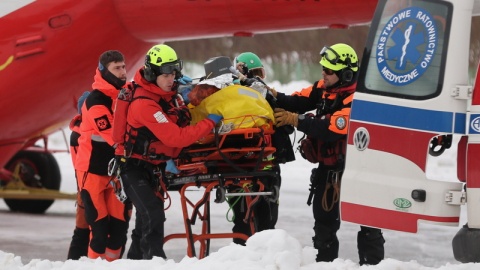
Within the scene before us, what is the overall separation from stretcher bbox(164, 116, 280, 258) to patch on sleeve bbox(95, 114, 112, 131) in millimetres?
712

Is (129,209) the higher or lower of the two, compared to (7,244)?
higher

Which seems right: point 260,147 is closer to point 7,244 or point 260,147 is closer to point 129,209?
point 129,209

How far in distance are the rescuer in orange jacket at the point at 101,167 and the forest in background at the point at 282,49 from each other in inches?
792

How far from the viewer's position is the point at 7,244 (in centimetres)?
1104

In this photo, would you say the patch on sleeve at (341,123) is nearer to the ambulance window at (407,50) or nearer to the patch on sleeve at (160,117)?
the ambulance window at (407,50)

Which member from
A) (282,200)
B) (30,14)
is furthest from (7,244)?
(282,200)

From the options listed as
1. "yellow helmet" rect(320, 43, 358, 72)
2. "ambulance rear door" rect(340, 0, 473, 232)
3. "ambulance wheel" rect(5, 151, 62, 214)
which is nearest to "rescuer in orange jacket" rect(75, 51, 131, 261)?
"yellow helmet" rect(320, 43, 358, 72)

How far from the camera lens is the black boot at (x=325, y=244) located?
8.35 metres

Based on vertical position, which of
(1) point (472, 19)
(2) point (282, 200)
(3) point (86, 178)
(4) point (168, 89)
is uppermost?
(1) point (472, 19)

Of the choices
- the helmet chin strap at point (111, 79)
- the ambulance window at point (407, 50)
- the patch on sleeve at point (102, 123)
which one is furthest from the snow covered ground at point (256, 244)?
the helmet chin strap at point (111, 79)

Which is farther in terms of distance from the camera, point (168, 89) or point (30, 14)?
point (30, 14)

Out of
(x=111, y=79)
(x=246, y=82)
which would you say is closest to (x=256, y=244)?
(x=246, y=82)

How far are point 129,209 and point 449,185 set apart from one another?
2742 millimetres

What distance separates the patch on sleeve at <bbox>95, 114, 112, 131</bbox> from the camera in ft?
27.2
